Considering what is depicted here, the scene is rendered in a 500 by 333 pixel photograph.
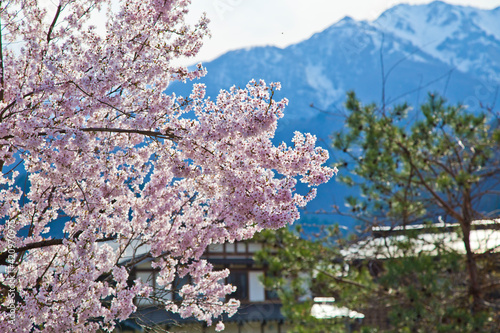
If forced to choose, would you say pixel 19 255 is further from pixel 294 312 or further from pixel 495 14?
pixel 495 14

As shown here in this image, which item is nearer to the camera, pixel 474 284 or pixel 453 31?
pixel 474 284

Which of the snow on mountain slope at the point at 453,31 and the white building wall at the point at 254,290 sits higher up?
the snow on mountain slope at the point at 453,31

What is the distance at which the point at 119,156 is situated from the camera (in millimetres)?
5527

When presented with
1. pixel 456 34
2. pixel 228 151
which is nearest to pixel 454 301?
pixel 228 151

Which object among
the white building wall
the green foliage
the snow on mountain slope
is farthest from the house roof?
the snow on mountain slope

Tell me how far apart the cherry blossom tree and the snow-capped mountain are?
80278 millimetres

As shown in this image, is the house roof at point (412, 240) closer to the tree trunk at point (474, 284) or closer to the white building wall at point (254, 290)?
the tree trunk at point (474, 284)

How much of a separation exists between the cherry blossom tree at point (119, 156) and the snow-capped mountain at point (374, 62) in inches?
3161

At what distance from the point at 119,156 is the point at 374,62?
11307 centimetres

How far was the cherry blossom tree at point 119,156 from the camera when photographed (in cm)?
432

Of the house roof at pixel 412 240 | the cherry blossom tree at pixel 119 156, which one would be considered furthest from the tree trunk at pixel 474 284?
the cherry blossom tree at pixel 119 156

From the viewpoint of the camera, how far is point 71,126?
430 cm

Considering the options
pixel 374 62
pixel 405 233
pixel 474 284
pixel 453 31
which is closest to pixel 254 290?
pixel 405 233

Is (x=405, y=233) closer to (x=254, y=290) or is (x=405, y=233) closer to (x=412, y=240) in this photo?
(x=412, y=240)
